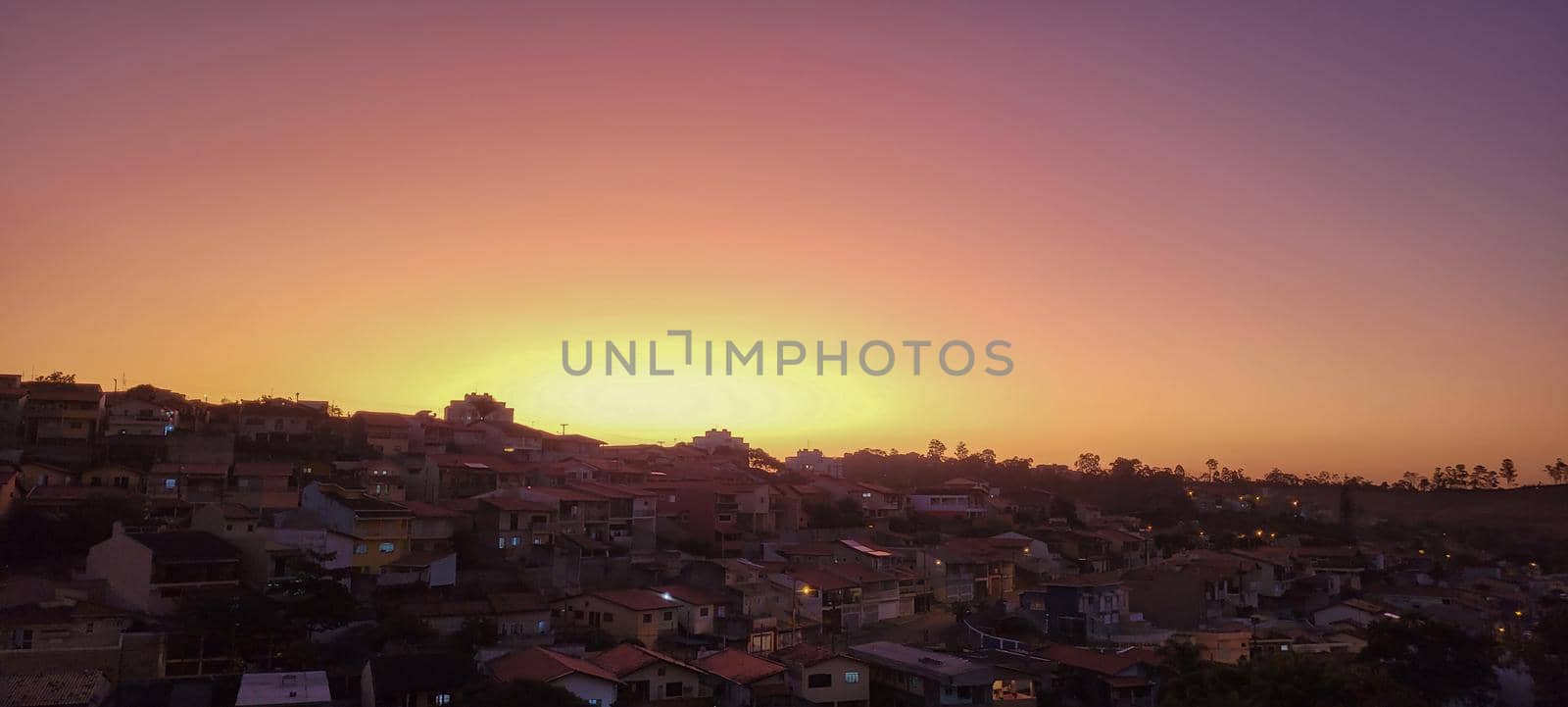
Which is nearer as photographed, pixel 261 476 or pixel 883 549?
pixel 261 476

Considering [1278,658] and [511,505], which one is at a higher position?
[511,505]

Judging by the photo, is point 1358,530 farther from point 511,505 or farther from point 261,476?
point 261,476

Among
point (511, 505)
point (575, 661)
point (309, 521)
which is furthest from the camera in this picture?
point (511, 505)

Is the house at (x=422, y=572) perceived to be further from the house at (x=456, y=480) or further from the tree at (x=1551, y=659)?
the tree at (x=1551, y=659)

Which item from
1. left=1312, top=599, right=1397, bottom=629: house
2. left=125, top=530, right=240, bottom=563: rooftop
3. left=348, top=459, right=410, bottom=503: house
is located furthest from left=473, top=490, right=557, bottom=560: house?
left=1312, top=599, right=1397, bottom=629: house

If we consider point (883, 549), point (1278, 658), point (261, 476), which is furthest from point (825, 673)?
point (261, 476)

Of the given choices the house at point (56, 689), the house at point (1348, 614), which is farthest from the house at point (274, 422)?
the house at point (1348, 614)
